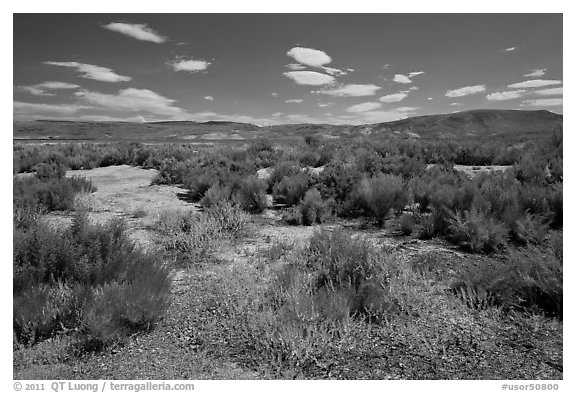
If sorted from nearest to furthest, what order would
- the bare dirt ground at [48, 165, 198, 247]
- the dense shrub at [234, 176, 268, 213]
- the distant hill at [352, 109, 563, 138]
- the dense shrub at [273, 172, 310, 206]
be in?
the bare dirt ground at [48, 165, 198, 247] < the dense shrub at [234, 176, 268, 213] < the dense shrub at [273, 172, 310, 206] < the distant hill at [352, 109, 563, 138]

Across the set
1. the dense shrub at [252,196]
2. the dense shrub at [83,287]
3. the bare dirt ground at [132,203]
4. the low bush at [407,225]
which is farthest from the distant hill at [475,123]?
the dense shrub at [83,287]

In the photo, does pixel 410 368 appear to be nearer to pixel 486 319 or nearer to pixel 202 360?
pixel 486 319

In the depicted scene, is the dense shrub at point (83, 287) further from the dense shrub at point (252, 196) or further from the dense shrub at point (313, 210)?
the dense shrub at point (252, 196)

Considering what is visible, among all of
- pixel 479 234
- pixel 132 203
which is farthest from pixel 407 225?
pixel 132 203

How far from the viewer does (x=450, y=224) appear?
5.69 meters

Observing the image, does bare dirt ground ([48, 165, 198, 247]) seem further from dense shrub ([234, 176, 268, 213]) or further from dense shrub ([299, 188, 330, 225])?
dense shrub ([299, 188, 330, 225])

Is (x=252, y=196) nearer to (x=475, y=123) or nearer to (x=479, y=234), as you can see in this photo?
(x=479, y=234)

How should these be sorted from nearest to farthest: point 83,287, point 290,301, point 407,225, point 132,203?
point 290,301
point 83,287
point 407,225
point 132,203

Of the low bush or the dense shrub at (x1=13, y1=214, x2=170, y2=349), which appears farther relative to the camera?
the low bush

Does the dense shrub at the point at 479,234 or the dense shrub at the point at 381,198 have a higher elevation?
the dense shrub at the point at 381,198

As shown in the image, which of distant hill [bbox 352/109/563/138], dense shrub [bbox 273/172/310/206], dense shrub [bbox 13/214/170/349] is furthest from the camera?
distant hill [bbox 352/109/563/138]

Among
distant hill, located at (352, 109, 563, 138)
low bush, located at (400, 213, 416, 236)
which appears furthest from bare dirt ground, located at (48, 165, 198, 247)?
distant hill, located at (352, 109, 563, 138)

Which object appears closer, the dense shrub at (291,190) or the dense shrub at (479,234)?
the dense shrub at (479,234)
